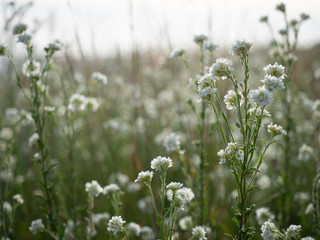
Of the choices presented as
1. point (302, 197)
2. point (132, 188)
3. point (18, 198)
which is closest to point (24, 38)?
point (18, 198)

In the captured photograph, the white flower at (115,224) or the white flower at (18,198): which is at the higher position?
the white flower at (18,198)

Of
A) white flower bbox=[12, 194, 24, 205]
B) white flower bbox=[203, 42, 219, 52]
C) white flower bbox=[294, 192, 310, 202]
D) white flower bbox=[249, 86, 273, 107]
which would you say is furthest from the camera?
white flower bbox=[294, 192, 310, 202]

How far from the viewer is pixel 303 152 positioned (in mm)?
2752

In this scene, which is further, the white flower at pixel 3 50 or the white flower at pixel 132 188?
the white flower at pixel 132 188

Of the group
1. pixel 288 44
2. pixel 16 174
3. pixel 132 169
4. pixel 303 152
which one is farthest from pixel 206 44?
pixel 16 174

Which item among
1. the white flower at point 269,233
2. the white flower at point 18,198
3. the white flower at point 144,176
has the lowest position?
the white flower at point 269,233

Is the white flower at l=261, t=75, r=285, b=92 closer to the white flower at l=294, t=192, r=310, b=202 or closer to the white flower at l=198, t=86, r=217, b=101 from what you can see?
the white flower at l=198, t=86, r=217, b=101

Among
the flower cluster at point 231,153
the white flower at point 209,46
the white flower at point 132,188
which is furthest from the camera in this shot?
the white flower at point 132,188

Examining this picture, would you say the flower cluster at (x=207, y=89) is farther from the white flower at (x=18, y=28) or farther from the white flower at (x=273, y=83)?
the white flower at (x=18, y=28)

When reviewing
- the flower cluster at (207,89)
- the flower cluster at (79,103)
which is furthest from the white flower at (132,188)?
the flower cluster at (207,89)

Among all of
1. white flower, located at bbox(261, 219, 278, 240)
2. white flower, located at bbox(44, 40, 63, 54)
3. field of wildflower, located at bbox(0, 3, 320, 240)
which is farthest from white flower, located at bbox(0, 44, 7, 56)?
white flower, located at bbox(261, 219, 278, 240)

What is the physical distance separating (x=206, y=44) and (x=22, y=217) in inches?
99.6

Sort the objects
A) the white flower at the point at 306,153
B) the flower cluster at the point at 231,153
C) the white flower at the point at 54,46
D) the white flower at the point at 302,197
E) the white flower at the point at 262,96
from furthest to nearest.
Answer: the white flower at the point at 302,197 → the white flower at the point at 306,153 → the white flower at the point at 54,46 → the flower cluster at the point at 231,153 → the white flower at the point at 262,96

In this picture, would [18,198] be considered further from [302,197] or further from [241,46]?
[302,197]
